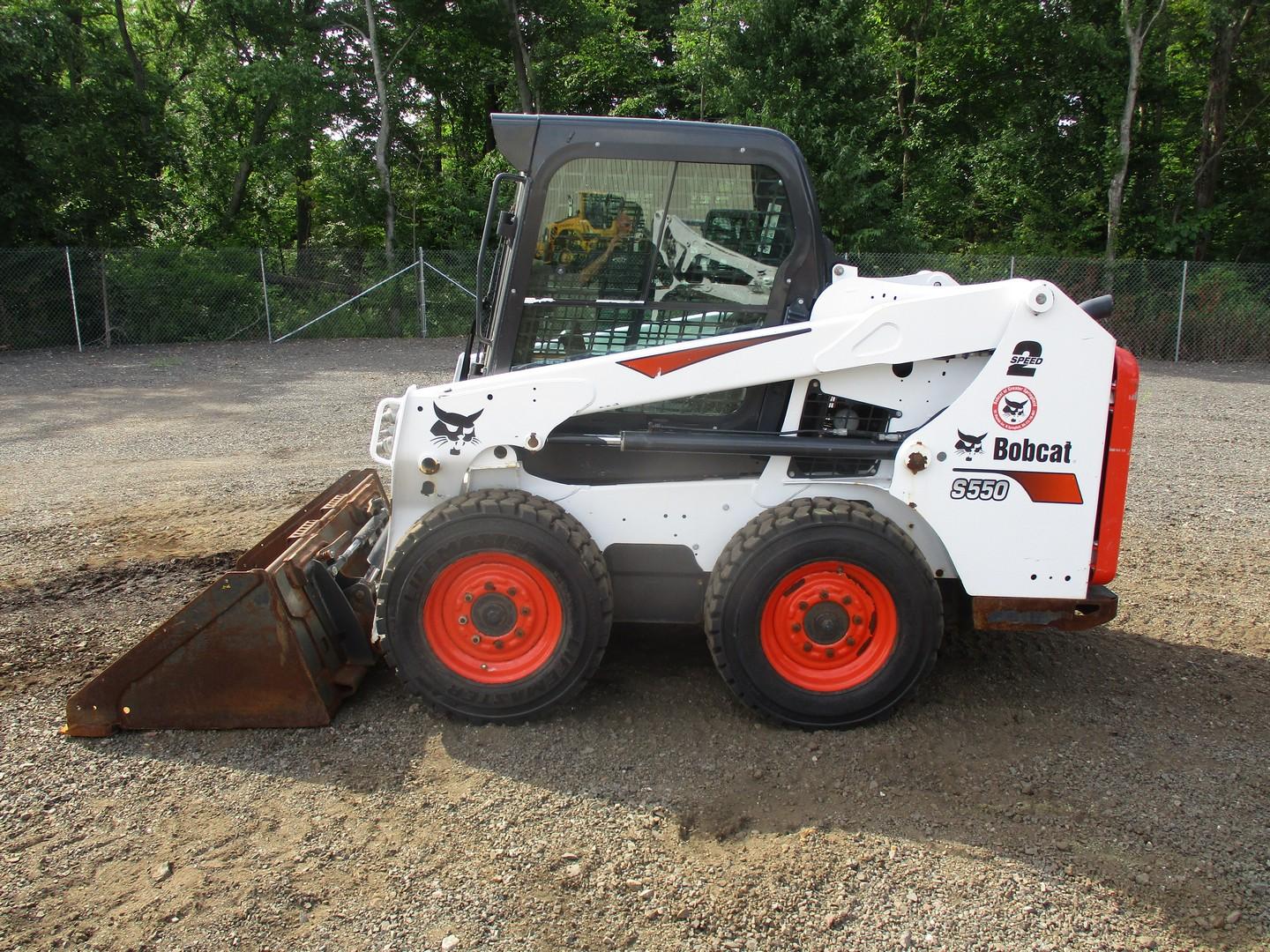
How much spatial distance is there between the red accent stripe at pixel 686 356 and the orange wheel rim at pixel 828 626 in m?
0.91

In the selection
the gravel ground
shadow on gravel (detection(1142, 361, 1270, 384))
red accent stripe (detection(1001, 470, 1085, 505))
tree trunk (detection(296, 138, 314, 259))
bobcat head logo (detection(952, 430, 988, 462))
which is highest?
tree trunk (detection(296, 138, 314, 259))

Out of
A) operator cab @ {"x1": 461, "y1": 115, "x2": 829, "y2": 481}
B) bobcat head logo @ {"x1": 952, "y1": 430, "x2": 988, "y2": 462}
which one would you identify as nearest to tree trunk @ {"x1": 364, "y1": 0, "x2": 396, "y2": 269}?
operator cab @ {"x1": 461, "y1": 115, "x2": 829, "y2": 481}

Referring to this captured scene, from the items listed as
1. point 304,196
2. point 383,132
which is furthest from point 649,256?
point 304,196

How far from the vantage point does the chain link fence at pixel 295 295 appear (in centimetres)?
1673

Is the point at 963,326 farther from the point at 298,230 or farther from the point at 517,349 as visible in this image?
the point at 298,230

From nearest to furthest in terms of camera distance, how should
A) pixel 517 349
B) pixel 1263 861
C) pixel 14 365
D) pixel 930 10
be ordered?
pixel 1263 861
pixel 517 349
pixel 14 365
pixel 930 10

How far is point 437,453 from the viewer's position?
3861mm

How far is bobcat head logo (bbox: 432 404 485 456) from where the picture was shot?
3.83 m

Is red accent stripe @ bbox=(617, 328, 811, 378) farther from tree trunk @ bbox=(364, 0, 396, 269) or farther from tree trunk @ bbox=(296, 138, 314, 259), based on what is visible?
tree trunk @ bbox=(364, 0, 396, 269)

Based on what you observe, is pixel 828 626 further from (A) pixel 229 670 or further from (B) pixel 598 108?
(B) pixel 598 108

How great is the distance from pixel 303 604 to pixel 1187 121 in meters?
22.4

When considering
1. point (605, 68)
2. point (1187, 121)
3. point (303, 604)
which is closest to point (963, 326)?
point (303, 604)

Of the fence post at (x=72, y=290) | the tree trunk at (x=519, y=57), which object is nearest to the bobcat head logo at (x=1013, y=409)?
the fence post at (x=72, y=290)

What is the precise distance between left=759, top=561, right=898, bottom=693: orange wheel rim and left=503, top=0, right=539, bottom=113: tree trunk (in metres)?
21.5
